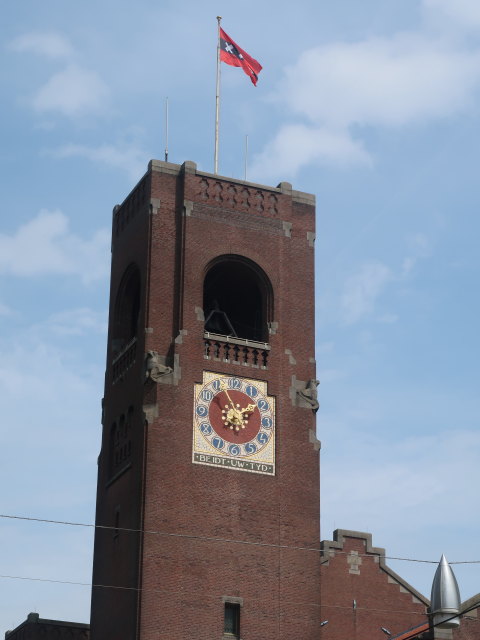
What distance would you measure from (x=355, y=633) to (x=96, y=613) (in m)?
9.60

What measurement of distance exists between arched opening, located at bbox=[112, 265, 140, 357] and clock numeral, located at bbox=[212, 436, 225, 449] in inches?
284

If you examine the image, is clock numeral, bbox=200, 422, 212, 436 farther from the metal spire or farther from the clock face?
the metal spire

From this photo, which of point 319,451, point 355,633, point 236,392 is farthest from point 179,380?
point 355,633

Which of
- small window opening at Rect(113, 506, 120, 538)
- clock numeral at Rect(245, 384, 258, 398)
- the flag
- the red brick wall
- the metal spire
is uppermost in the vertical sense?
the flag

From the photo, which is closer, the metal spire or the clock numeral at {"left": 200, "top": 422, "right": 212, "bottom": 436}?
the metal spire

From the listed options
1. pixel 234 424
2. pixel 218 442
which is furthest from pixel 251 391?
pixel 218 442

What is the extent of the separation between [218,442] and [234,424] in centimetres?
103

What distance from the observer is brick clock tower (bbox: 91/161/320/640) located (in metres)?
55.7

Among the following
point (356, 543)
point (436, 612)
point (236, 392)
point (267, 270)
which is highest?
point (267, 270)

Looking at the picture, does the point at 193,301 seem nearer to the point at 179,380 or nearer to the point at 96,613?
the point at 179,380

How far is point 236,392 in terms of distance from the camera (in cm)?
5925

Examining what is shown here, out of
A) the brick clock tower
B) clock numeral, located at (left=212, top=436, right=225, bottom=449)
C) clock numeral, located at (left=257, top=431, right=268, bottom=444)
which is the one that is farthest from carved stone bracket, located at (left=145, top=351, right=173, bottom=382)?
clock numeral, located at (left=257, top=431, right=268, bottom=444)

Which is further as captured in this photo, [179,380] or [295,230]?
[295,230]

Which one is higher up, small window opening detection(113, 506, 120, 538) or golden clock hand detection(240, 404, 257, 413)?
golden clock hand detection(240, 404, 257, 413)
